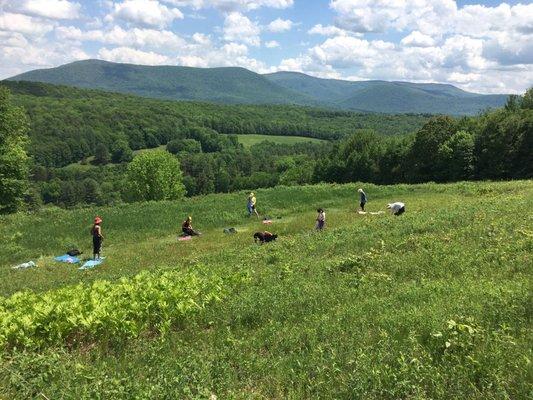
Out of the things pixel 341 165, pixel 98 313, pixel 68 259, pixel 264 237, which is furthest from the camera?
pixel 341 165

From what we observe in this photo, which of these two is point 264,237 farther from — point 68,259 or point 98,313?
point 98,313

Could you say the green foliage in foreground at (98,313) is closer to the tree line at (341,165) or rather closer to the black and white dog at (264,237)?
the black and white dog at (264,237)

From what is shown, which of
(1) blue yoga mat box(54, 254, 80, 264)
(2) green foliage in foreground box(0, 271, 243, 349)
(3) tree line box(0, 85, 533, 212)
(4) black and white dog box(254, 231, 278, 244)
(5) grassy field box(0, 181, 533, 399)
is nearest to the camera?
(5) grassy field box(0, 181, 533, 399)

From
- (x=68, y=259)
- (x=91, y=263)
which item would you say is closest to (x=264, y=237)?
(x=91, y=263)

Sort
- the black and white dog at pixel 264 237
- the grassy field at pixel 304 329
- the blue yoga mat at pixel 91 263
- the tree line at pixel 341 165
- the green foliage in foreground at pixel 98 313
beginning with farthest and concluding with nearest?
the tree line at pixel 341 165 → the black and white dog at pixel 264 237 → the blue yoga mat at pixel 91 263 → the green foliage in foreground at pixel 98 313 → the grassy field at pixel 304 329

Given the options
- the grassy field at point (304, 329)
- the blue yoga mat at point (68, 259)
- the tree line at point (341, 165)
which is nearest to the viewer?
the grassy field at point (304, 329)

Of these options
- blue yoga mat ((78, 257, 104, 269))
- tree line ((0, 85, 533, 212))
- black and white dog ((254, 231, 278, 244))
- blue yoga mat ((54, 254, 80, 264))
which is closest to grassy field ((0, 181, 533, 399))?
black and white dog ((254, 231, 278, 244))

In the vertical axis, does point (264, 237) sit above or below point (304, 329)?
below

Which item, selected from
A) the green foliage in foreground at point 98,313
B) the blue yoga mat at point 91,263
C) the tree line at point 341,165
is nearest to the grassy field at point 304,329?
the green foliage in foreground at point 98,313

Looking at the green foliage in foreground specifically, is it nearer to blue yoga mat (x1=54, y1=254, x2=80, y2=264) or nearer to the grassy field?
the grassy field

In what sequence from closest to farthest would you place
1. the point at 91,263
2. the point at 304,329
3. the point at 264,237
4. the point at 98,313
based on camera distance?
1. the point at 304,329
2. the point at 98,313
3. the point at 91,263
4. the point at 264,237

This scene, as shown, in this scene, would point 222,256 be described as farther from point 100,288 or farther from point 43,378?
point 43,378

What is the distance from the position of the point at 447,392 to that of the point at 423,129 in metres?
Result: 68.0

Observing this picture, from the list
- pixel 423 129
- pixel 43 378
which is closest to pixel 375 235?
pixel 43 378
